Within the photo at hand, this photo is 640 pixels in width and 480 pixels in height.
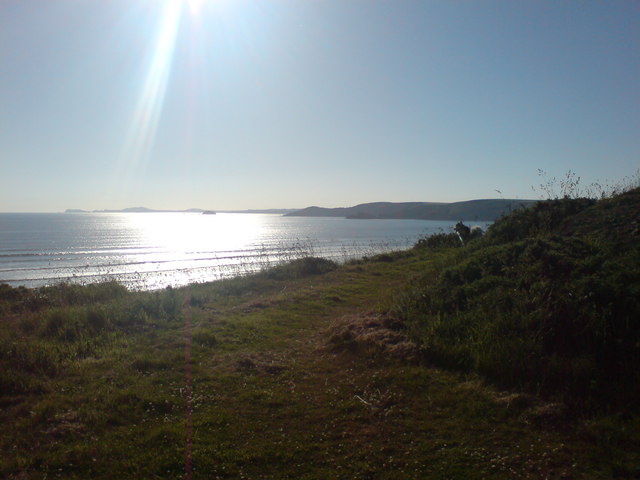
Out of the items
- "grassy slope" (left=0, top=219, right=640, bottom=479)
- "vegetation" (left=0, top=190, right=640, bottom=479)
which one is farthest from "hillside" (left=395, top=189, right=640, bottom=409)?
"grassy slope" (left=0, top=219, right=640, bottom=479)

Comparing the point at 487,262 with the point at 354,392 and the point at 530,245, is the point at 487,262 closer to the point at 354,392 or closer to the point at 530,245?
the point at 530,245

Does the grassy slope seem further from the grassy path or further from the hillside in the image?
the hillside

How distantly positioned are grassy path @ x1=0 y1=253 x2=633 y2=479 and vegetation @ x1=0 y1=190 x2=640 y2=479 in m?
0.02

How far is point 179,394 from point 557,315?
512 cm

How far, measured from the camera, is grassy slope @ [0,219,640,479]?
374 centimetres

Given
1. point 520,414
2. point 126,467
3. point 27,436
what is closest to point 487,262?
point 520,414

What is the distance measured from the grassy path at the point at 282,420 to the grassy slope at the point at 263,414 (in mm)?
18

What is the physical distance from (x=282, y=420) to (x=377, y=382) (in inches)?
56.6

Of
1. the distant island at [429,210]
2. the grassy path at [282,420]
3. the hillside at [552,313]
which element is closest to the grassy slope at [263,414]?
the grassy path at [282,420]

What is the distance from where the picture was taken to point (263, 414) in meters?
4.84

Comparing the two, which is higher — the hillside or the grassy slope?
the hillside

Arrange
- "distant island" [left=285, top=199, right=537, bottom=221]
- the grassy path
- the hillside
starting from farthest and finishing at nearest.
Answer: "distant island" [left=285, top=199, right=537, bottom=221], the hillside, the grassy path

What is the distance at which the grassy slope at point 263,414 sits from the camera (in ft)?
12.3

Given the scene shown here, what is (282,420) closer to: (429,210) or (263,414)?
(263,414)
